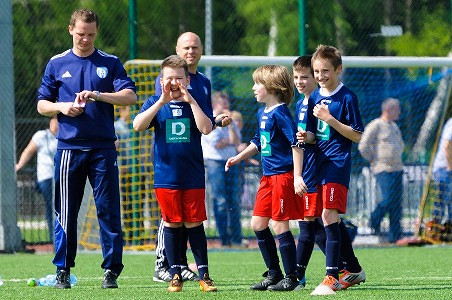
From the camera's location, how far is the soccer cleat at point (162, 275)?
30.6 ft

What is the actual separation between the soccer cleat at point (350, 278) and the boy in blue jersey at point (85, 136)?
1721 millimetres

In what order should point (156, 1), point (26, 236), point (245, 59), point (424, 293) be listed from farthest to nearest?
point (156, 1)
point (26, 236)
point (245, 59)
point (424, 293)

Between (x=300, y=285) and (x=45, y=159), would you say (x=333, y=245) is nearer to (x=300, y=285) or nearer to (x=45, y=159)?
(x=300, y=285)

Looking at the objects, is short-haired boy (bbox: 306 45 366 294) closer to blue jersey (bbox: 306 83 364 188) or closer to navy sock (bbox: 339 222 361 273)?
blue jersey (bbox: 306 83 364 188)

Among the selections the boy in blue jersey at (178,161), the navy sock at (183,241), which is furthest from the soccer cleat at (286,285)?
the navy sock at (183,241)

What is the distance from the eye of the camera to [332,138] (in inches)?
319

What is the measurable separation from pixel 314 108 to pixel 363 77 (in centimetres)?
693

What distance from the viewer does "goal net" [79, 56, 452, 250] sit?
13.6 m

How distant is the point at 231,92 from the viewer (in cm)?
1494

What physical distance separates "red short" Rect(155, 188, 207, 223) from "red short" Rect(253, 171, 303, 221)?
47 centimetres

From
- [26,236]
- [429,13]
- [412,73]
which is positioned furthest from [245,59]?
[429,13]

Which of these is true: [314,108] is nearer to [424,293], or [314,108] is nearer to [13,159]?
[424,293]

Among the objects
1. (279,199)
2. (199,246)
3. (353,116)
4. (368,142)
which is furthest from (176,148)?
(368,142)

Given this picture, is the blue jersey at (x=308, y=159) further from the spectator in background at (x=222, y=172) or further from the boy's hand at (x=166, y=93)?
the spectator in background at (x=222, y=172)
